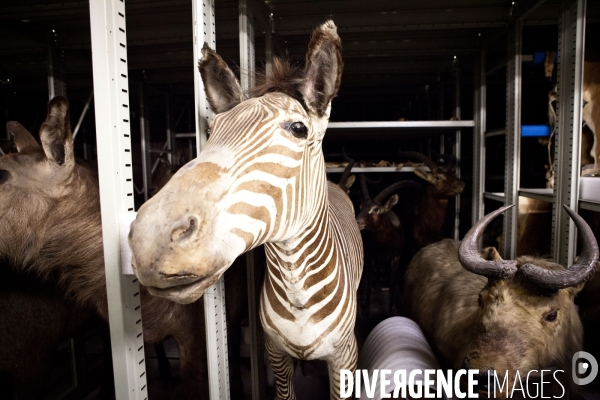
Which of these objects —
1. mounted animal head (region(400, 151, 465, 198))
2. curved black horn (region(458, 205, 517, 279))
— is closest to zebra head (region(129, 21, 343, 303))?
curved black horn (region(458, 205, 517, 279))

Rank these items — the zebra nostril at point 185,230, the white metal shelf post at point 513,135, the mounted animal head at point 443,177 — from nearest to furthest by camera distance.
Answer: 1. the zebra nostril at point 185,230
2. the white metal shelf post at point 513,135
3. the mounted animal head at point 443,177

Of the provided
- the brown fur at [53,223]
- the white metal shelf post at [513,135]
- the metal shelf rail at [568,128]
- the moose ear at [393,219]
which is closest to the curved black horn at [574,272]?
the metal shelf rail at [568,128]

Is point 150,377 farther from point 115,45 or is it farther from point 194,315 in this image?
point 115,45

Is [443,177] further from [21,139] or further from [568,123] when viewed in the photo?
[21,139]

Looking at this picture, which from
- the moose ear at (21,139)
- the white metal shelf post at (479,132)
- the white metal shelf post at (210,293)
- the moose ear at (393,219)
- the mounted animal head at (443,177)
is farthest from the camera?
the moose ear at (393,219)

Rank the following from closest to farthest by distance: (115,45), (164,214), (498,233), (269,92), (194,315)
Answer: (164,214) → (115,45) → (269,92) → (194,315) → (498,233)

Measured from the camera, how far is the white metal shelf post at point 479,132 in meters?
3.11

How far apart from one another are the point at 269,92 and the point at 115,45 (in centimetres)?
51

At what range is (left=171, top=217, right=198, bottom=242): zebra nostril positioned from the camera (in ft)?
2.40

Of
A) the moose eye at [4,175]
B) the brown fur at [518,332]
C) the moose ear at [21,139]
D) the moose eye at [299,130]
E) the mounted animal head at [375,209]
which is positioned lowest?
the brown fur at [518,332]

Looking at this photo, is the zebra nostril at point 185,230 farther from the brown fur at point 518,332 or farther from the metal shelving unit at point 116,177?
the brown fur at point 518,332

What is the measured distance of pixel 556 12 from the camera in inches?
103

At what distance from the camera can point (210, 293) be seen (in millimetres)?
1441

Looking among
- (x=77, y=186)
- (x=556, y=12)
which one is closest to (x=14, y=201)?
(x=77, y=186)
